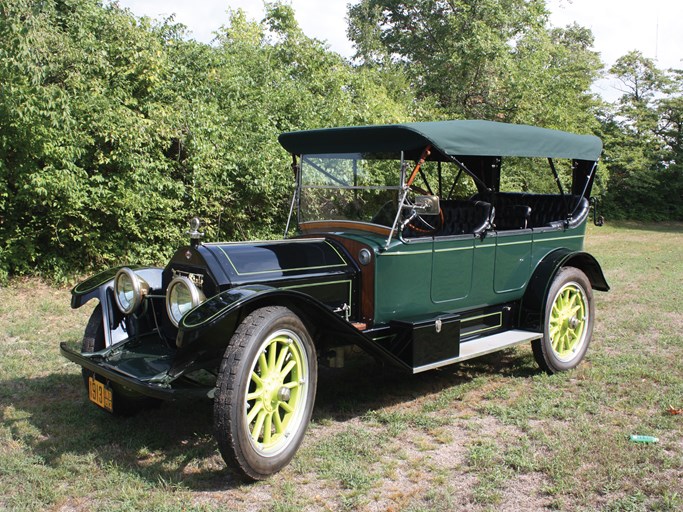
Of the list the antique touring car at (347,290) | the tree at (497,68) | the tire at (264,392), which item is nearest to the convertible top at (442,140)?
the antique touring car at (347,290)

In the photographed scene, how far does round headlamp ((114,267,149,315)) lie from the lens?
4219 mm

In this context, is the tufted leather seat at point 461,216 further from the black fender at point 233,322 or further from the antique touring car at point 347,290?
the black fender at point 233,322

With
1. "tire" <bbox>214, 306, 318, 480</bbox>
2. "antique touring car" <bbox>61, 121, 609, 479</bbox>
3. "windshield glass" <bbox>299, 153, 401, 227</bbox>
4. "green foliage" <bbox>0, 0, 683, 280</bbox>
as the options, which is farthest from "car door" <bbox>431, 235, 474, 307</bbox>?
"green foliage" <bbox>0, 0, 683, 280</bbox>

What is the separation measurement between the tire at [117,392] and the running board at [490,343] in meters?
1.89

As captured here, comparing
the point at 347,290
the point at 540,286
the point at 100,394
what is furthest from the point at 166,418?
the point at 540,286

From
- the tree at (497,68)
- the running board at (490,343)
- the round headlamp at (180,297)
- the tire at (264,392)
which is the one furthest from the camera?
the tree at (497,68)

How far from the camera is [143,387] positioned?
3.27m

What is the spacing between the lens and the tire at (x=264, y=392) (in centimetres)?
322

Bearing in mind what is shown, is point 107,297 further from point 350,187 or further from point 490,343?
point 490,343

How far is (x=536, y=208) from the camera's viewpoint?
21.1 feet

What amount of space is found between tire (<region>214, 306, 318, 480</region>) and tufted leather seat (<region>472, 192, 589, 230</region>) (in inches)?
112

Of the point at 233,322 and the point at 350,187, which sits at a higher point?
the point at 350,187

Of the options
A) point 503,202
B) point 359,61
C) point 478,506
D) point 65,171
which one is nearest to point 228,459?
point 478,506

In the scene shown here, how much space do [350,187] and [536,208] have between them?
7.98 ft
